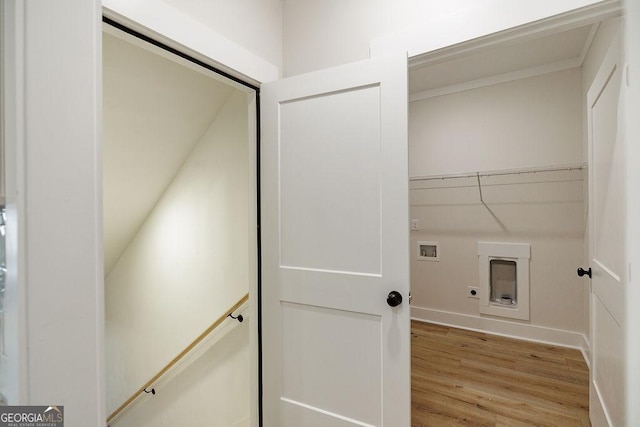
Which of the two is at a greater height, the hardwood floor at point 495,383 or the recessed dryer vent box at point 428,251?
the recessed dryer vent box at point 428,251

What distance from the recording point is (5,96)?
2.11 ft

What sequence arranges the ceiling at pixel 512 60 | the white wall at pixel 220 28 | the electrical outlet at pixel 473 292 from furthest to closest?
the electrical outlet at pixel 473 292 → the ceiling at pixel 512 60 → the white wall at pixel 220 28

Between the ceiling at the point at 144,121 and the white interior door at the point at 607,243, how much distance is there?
2.16 meters

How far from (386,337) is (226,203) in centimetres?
147

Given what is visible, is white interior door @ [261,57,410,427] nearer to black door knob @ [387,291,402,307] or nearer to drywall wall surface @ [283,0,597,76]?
black door knob @ [387,291,402,307]

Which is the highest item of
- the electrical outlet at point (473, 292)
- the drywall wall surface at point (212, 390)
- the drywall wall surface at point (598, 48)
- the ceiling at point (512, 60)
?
the ceiling at point (512, 60)

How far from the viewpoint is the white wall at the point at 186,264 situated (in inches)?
87.2

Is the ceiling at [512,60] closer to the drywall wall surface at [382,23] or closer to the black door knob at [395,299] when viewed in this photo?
the drywall wall surface at [382,23]

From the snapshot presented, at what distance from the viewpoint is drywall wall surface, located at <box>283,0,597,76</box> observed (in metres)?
1.18

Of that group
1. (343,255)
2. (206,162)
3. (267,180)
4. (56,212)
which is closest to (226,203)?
(206,162)

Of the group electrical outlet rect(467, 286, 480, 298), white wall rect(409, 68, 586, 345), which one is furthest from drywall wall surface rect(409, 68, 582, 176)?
electrical outlet rect(467, 286, 480, 298)

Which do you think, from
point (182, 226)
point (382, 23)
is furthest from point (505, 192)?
point (182, 226)

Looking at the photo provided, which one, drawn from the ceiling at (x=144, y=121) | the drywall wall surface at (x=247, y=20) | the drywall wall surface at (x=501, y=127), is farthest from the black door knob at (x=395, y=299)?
the drywall wall surface at (x=501, y=127)

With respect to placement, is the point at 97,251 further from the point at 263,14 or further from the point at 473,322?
the point at 473,322
